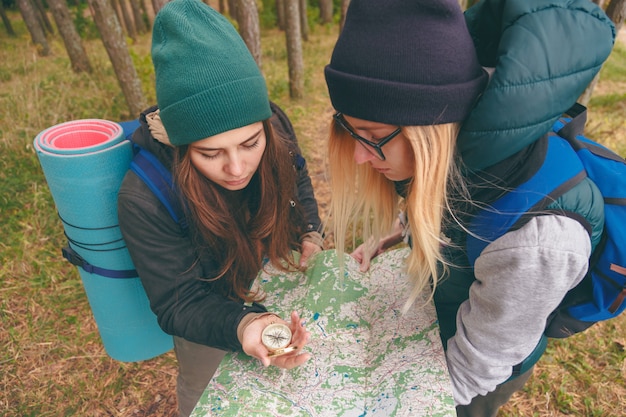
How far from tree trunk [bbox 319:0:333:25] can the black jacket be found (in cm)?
1563

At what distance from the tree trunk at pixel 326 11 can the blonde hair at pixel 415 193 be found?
15.6 meters

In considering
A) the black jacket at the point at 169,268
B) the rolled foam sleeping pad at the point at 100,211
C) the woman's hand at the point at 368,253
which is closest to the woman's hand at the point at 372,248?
the woman's hand at the point at 368,253

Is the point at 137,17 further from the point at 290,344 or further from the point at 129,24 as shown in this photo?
the point at 290,344

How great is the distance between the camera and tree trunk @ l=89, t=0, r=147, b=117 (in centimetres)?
534

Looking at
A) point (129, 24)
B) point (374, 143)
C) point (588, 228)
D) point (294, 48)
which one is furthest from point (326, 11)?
point (588, 228)

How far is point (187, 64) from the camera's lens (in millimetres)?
1849

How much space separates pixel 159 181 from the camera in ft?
6.57

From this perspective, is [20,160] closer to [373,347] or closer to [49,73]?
[49,73]

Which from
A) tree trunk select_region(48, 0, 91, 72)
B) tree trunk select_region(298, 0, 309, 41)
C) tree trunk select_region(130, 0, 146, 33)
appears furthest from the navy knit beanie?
tree trunk select_region(130, 0, 146, 33)

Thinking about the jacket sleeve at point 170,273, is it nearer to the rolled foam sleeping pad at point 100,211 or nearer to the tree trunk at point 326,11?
the rolled foam sleeping pad at point 100,211

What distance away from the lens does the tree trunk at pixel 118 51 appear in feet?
17.5

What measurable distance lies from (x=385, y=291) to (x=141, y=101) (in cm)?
499

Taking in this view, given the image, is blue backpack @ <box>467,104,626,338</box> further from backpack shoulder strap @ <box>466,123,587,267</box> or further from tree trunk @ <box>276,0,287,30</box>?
tree trunk @ <box>276,0,287,30</box>

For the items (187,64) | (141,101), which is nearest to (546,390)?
(187,64)
